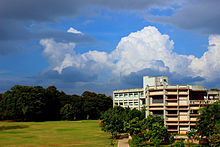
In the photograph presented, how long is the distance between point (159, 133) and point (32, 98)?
97.2m

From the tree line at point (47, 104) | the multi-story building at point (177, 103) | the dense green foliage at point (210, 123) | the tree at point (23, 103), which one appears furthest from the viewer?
the tree line at point (47, 104)

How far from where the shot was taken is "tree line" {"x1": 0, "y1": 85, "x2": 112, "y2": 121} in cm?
14688

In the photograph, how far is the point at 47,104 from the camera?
16412cm

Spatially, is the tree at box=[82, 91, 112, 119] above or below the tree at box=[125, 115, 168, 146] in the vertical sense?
above

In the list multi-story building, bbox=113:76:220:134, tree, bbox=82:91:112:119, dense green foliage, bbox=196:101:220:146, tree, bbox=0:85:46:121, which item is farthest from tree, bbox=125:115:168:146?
tree, bbox=82:91:112:119

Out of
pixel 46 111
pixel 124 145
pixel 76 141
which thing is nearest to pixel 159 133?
pixel 124 145

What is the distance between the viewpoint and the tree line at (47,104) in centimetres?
14688

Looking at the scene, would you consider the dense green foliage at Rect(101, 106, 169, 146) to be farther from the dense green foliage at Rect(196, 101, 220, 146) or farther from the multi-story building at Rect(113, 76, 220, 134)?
the multi-story building at Rect(113, 76, 220, 134)

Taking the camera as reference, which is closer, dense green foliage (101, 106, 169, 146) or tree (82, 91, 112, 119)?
dense green foliage (101, 106, 169, 146)

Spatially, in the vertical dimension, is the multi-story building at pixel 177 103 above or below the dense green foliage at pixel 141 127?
above

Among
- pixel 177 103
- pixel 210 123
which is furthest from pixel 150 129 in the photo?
pixel 177 103

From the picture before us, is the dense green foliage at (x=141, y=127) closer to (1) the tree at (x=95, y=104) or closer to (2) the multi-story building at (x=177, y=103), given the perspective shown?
(2) the multi-story building at (x=177, y=103)

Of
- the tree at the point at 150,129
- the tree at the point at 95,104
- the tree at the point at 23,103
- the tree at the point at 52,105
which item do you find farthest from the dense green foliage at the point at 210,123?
the tree at the point at 52,105

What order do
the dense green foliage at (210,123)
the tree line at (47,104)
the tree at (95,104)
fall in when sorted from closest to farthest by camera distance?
the dense green foliage at (210,123)
the tree line at (47,104)
the tree at (95,104)
